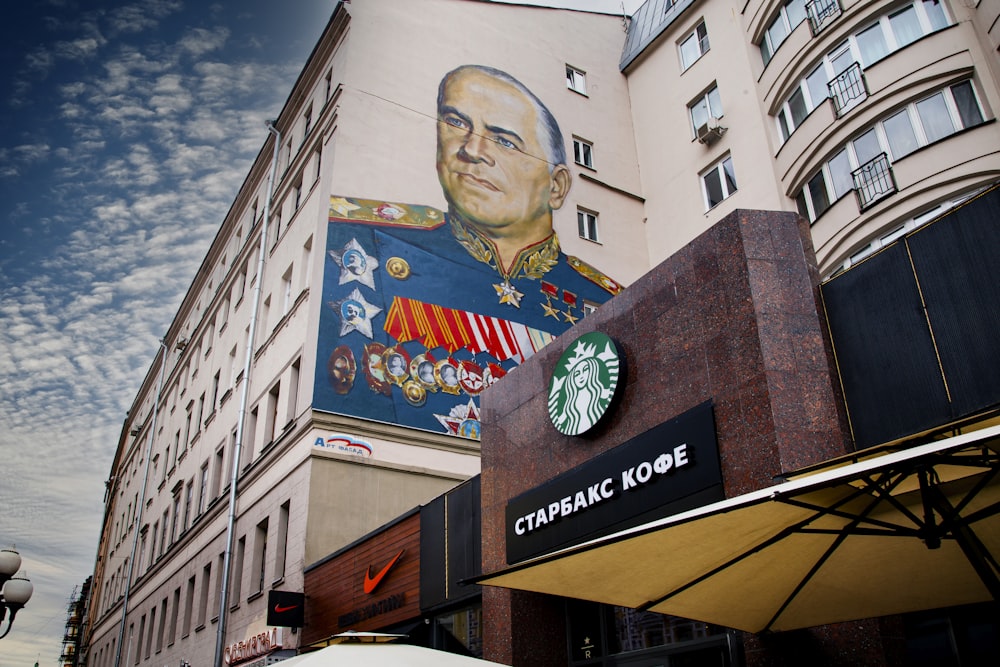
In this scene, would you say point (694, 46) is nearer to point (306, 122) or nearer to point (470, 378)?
point (306, 122)

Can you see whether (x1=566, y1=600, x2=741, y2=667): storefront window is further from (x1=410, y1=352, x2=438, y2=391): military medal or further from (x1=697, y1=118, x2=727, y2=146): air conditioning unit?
(x1=697, y1=118, x2=727, y2=146): air conditioning unit

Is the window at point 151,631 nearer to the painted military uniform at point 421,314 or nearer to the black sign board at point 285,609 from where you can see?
the black sign board at point 285,609

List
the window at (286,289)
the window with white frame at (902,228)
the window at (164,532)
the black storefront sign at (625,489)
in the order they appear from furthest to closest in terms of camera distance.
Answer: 1. the window at (164,532)
2. the window at (286,289)
3. the window with white frame at (902,228)
4. the black storefront sign at (625,489)

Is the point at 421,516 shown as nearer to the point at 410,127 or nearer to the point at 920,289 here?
the point at 920,289

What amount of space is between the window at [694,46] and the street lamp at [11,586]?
22.8 metres

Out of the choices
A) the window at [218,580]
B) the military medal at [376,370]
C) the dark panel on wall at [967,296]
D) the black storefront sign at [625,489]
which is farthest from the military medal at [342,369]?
the dark panel on wall at [967,296]

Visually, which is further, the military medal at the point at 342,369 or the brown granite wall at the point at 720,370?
the military medal at the point at 342,369

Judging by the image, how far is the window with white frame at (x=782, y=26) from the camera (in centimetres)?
2097

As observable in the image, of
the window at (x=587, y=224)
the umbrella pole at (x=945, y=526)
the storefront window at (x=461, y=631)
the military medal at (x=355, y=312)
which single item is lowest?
the umbrella pole at (x=945, y=526)

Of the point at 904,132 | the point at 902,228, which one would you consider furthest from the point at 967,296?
the point at 904,132

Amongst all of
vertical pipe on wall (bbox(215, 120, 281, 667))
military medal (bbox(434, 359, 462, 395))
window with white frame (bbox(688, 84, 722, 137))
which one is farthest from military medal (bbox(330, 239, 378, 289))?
window with white frame (bbox(688, 84, 722, 137))

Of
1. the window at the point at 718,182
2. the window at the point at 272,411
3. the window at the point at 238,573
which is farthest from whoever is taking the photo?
the window at the point at 718,182

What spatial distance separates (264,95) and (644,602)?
2682 cm

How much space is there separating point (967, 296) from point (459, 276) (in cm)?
1652
